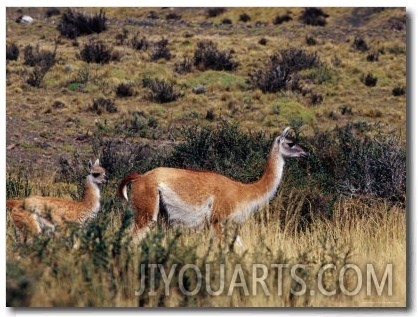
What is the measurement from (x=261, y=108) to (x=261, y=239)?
13946 mm

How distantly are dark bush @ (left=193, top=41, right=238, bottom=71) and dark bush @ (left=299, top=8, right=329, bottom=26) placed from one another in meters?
10.3

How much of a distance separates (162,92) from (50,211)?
14.8m

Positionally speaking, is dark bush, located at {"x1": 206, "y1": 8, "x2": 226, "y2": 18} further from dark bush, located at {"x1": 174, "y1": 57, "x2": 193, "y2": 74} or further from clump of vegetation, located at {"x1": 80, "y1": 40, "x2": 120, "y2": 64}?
clump of vegetation, located at {"x1": 80, "y1": 40, "x2": 120, "y2": 64}

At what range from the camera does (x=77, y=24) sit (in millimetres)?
30469

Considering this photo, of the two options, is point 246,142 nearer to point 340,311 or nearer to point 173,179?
point 173,179

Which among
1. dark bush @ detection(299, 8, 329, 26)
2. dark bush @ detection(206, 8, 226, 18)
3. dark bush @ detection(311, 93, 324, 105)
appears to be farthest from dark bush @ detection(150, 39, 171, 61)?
dark bush @ detection(206, 8, 226, 18)

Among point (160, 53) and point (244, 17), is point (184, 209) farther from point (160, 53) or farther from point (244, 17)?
point (244, 17)

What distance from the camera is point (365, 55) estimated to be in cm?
3030

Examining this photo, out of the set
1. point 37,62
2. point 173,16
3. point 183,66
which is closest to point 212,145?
point 37,62

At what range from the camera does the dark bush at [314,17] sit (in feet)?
122

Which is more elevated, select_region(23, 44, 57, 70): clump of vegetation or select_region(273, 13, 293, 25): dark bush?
select_region(273, 13, 293, 25): dark bush

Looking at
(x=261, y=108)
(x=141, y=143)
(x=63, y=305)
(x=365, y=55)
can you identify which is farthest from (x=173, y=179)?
(x=365, y=55)

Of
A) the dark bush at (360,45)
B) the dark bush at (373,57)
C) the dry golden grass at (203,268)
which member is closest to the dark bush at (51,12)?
the dark bush at (360,45)

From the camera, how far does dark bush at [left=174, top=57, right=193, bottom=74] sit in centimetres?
2662
